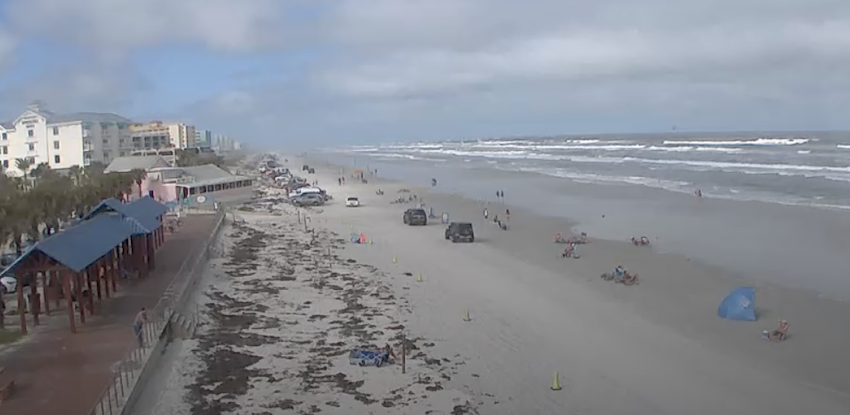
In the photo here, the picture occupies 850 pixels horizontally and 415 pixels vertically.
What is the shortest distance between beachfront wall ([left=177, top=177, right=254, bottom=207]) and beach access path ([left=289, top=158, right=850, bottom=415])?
1990 centimetres

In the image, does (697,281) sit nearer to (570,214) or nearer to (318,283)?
(318,283)

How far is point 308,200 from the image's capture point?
48.8 meters

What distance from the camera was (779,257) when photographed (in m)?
26.1

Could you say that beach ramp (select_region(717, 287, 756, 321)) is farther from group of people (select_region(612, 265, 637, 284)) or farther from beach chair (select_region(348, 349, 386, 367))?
beach chair (select_region(348, 349, 386, 367))

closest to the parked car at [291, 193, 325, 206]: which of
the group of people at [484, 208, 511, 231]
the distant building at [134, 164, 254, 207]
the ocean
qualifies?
the distant building at [134, 164, 254, 207]

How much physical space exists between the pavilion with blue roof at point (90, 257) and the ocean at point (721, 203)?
61.3ft

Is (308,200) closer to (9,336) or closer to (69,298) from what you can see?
(9,336)

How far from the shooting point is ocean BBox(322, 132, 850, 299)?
2583 centimetres

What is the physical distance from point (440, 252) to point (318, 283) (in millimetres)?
7068

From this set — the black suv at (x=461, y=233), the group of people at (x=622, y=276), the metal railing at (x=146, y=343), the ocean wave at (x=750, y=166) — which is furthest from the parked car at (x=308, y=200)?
the ocean wave at (x=750, y=166)

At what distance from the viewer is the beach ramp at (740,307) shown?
18459 mm

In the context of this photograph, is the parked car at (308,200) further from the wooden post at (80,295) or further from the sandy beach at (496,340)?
the wooden post at (80,295)

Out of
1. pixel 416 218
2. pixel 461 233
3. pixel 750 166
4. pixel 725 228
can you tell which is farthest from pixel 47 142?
pixel 725 228

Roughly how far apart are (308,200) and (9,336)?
1311 inches
